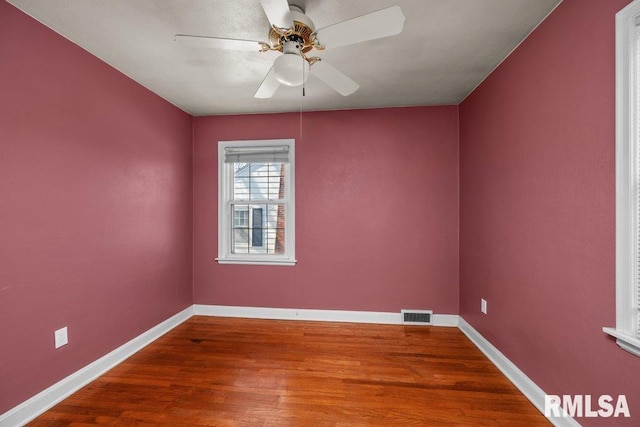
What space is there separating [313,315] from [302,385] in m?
1.24

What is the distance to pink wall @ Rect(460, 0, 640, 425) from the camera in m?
1.32

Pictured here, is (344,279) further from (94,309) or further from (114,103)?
(114,103)

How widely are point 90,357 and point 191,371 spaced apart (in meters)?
0.75

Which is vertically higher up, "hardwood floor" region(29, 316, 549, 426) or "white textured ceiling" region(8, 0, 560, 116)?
"white textured ceiling" region(8, 0, 560, 116)

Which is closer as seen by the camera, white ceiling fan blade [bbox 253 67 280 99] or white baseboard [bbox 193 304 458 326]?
white ceiling fan blade [bbox 253 67 280 99]

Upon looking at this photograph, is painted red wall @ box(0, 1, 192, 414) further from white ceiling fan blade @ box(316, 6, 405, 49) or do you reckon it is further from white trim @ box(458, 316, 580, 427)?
white trim @ box(458, 316, 580, 427)

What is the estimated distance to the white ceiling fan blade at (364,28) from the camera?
1232 millimetres

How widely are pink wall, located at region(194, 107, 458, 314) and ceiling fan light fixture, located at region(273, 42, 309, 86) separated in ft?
5.35

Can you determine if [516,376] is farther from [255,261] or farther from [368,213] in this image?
[255,261]

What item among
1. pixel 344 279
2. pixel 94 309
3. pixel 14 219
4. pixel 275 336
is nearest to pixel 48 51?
pixel 14 219

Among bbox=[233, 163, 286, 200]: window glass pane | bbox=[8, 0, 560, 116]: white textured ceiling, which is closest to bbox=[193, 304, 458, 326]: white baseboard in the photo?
bbox=[233, 163, 286, 200]: window glass pane

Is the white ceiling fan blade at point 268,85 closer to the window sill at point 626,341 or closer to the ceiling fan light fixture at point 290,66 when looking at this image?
the ceiling fan light fixture at point 290,66

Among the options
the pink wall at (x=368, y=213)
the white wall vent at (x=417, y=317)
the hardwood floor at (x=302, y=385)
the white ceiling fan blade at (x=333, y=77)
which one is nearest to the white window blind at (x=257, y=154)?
the pink wall at (x=368, y=213)

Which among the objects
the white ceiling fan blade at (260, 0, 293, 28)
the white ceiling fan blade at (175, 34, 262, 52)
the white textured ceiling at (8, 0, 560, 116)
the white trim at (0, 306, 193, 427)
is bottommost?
the white trim at (0, 306, 193, 427)
